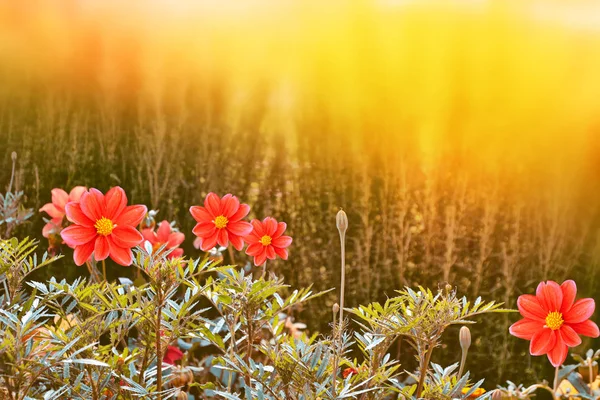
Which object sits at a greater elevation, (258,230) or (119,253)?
(119,253)

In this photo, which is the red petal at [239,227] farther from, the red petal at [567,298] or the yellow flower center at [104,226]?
the red petal at [567,298]

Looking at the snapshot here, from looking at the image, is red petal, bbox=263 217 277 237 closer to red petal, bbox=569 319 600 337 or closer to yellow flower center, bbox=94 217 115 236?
yellow flower center, bbox=94 217 115 236

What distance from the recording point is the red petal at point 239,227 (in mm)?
1312

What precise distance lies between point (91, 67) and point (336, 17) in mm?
814

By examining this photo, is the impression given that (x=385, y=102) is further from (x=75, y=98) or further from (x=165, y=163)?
(x=75, y=98)

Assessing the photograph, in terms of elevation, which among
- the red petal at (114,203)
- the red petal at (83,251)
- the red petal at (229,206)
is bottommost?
the red petal at (229,206)

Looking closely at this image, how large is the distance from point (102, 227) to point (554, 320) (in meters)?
0.69

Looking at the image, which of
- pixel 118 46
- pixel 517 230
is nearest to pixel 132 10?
pixel 118 46

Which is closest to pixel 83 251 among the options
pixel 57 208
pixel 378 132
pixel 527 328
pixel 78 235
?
pixel 78 235

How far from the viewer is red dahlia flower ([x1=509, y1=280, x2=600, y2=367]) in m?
1.10

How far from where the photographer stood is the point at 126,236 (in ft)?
3.16

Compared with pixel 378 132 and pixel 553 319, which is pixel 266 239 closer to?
pixel 553 319

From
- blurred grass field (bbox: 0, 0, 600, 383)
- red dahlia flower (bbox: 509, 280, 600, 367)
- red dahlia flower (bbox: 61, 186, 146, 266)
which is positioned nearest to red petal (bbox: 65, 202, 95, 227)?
red dahlia flower (bbox: 61, 186, 146, 266)

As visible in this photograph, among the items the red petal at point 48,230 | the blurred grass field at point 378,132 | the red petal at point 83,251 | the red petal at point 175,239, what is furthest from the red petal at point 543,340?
the red petal at point 48,230
